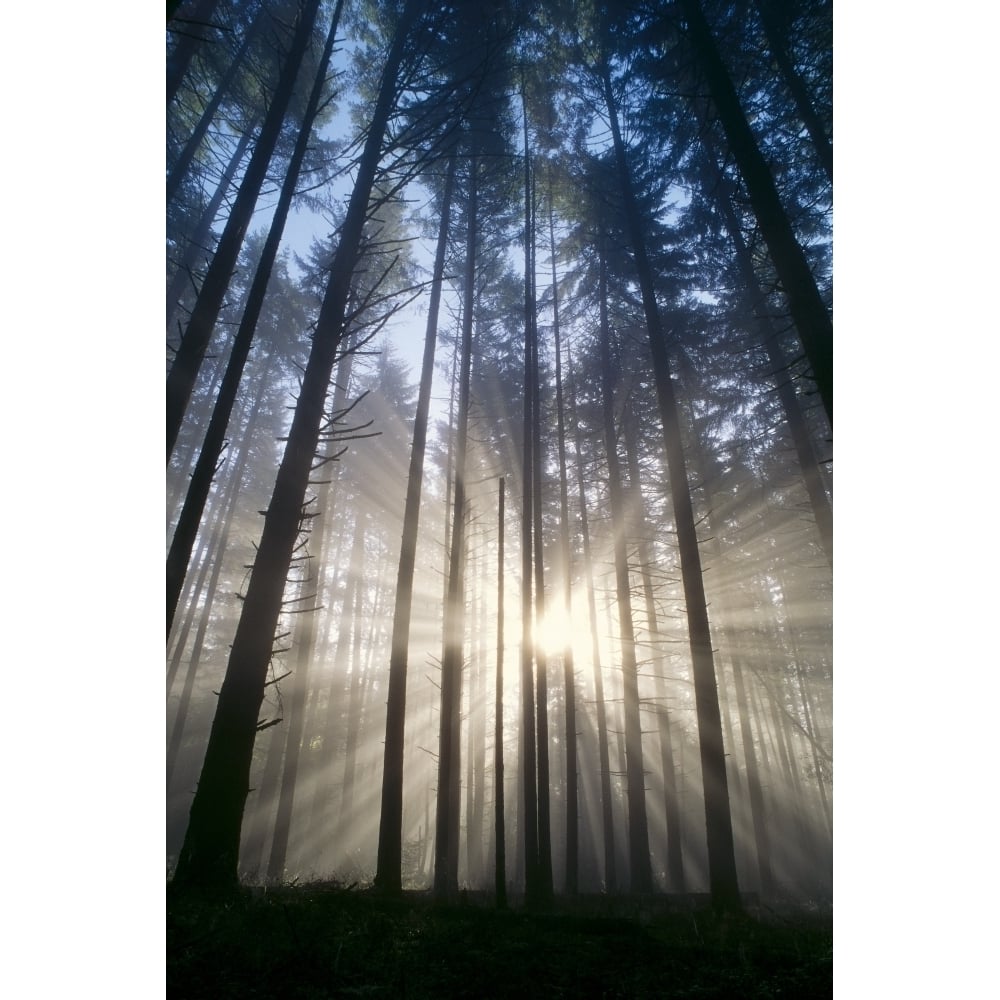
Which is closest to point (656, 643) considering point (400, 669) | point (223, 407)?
point (400, 669)

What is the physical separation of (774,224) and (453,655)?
835 cm

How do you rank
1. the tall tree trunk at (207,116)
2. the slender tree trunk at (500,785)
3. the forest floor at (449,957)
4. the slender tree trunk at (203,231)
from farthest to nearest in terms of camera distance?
the slender tree trunk at (203,231), the tall tree trunk at (207,116), the slender tree trunk at (500,785), the forest floor at (449,957)

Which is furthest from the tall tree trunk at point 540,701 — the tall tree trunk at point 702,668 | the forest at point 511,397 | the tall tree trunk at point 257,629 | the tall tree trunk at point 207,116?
the tall tree trunk at point 207,116

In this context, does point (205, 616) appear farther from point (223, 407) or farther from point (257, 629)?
point (223, 407)

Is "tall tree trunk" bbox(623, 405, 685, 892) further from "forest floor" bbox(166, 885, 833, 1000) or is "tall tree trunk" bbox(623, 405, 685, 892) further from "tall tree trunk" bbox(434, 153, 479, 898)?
"forest floor" bbox(166, 885, 833, 1000)

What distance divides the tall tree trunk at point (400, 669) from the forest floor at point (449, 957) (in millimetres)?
2706

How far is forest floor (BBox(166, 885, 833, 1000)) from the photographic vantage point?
2346 millimetres

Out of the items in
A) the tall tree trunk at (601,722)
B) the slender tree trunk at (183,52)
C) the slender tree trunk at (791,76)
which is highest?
the slender tree trunk at (183,52)

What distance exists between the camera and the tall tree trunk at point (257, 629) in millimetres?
3973

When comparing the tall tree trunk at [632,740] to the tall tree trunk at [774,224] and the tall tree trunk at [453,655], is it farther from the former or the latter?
the tall tree trunk at [774,224]

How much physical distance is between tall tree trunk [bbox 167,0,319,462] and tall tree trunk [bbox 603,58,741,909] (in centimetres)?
616

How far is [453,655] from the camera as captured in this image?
951 centimetres
